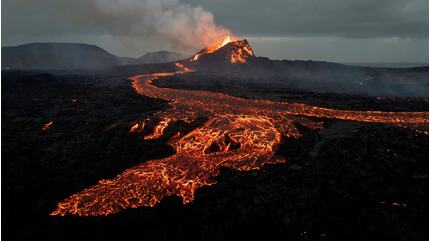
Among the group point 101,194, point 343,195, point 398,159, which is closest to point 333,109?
point 398,159

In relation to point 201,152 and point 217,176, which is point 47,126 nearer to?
point 201,152

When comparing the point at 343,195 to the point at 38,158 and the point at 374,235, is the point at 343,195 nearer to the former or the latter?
the point at 374,235

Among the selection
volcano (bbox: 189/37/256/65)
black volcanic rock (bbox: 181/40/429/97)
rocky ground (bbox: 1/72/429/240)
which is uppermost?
volcano (bbox: 189/37/256/65)

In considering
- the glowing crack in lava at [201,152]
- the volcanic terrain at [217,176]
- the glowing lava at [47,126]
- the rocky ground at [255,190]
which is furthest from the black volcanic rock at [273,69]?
the rocky ground at [255,190]

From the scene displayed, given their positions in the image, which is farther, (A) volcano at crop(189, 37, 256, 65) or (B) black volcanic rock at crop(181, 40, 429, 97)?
(A) volcano at crop(189, 37, 256, 65)

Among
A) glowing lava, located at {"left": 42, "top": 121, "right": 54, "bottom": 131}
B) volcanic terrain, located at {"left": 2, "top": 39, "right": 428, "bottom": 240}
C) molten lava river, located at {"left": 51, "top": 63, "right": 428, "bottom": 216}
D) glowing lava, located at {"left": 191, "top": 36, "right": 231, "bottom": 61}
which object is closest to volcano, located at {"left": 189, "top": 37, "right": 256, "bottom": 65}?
glowing lava, located at {"left": 191, "top": 36, "right": 231, "bottom": 61}

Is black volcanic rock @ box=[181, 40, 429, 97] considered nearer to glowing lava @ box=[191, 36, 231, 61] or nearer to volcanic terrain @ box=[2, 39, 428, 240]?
glowing lava @ box=[191, 36, 231, 61]

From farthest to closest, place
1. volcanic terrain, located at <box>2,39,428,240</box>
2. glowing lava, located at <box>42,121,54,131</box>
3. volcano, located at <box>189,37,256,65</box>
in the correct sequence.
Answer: volcano, located at <box>189,37,256,65</box>, glowing lava, located at <box>42,121,54,131</box>, volcanic terrain, located at <box>2,39,428,240</box>
